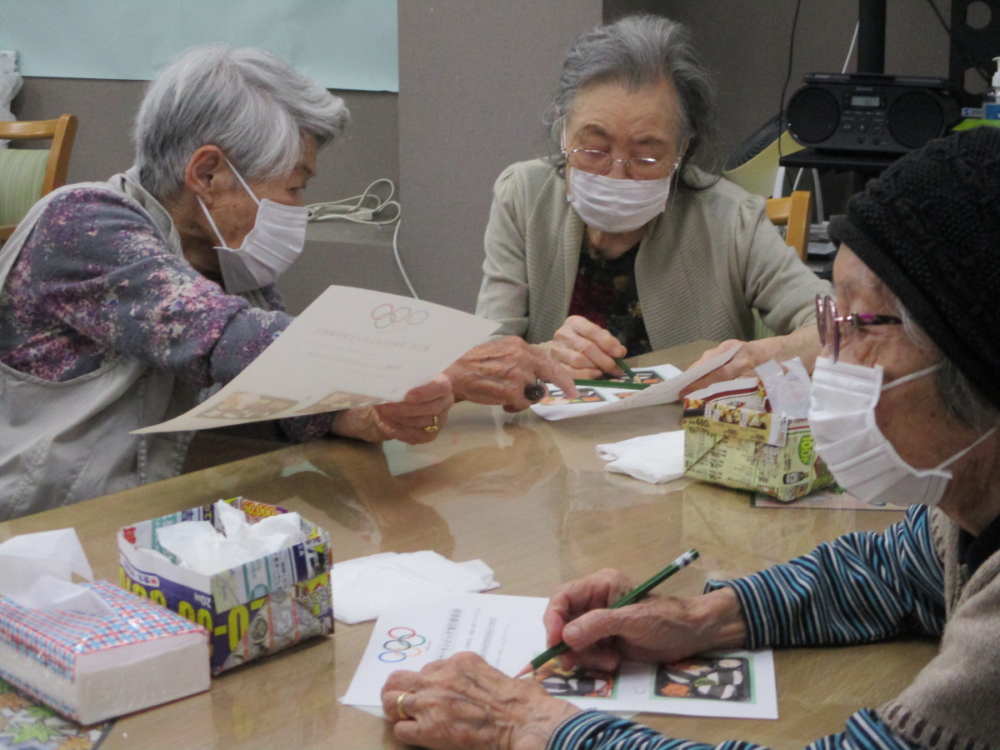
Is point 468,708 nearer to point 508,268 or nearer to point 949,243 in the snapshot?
point 949,243

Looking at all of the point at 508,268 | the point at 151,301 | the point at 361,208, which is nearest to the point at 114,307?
the point at 151,301

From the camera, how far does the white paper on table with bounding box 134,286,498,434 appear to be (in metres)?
1.21

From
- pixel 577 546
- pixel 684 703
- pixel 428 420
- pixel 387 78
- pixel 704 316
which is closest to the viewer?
pixel 684 703

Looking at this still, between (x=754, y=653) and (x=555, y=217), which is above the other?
(x=555, y=217)

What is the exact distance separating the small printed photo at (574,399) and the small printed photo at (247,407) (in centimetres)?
52

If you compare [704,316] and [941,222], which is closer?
[941,222]

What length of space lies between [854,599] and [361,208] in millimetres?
3325

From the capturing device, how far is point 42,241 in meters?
1.51

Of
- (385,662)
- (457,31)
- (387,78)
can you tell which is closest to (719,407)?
(385,662)

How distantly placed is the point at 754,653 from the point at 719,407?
15.8 inches

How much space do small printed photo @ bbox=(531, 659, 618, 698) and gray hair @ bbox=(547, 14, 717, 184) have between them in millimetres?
1336

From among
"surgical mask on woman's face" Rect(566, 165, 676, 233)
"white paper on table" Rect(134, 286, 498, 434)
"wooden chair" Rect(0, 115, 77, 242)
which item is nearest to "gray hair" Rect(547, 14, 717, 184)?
"surgical mask on woman's face" Rect(566, 165, 676, 233)

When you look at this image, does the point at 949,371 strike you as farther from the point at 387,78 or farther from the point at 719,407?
the point at 387,78

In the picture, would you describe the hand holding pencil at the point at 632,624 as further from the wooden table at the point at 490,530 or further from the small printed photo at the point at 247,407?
the small printed photo at the point at 247,407
